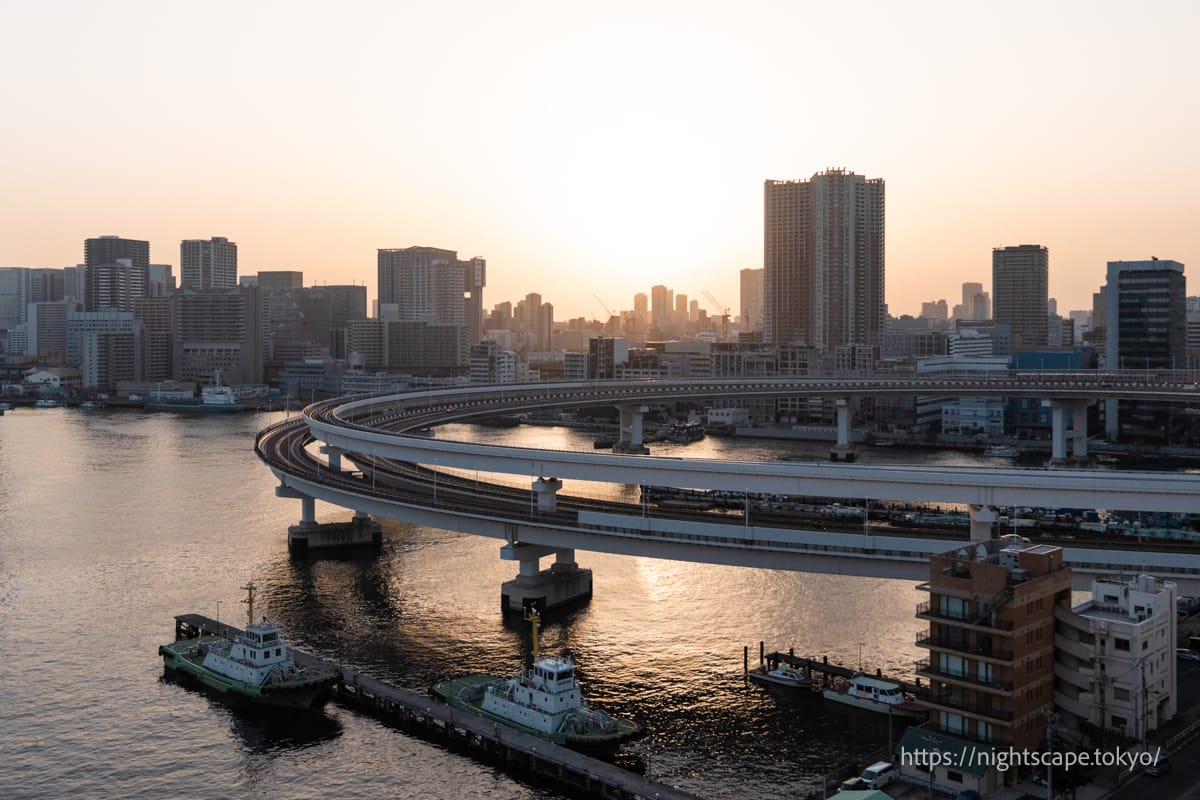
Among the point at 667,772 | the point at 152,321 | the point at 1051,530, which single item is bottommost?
the point at 667,772

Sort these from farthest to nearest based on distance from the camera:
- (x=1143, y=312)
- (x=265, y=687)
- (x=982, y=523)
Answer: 1. (x=1143, y=312)
2. (x=982, y=523)
3. (x=265, y=687)

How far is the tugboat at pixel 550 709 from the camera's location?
65.8 ft

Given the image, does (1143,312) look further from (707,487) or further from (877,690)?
(877,690)

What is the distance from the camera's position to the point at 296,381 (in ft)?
424

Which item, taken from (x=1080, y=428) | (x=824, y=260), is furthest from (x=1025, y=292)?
(x=1080, y=428)

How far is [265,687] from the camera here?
2225 centimetres

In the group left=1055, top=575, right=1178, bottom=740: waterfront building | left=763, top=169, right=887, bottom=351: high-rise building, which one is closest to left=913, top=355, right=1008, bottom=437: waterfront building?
left=1055, top=575, right=1178, bottom=740: waterfront building

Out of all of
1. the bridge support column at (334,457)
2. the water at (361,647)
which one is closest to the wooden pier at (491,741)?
the water at (361,647)

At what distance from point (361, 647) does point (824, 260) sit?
468ft

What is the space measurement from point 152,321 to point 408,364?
42.2 metres

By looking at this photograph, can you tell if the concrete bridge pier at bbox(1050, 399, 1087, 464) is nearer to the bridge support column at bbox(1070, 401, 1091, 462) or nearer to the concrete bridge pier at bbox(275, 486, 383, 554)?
the bridge support column at bbox(1070, 401, 1091, 462)

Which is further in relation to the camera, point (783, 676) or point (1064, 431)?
point (1064, 431)

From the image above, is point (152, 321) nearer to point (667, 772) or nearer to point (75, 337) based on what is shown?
point (75, 337)

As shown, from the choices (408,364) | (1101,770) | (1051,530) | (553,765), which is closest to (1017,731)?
(1101,770)
